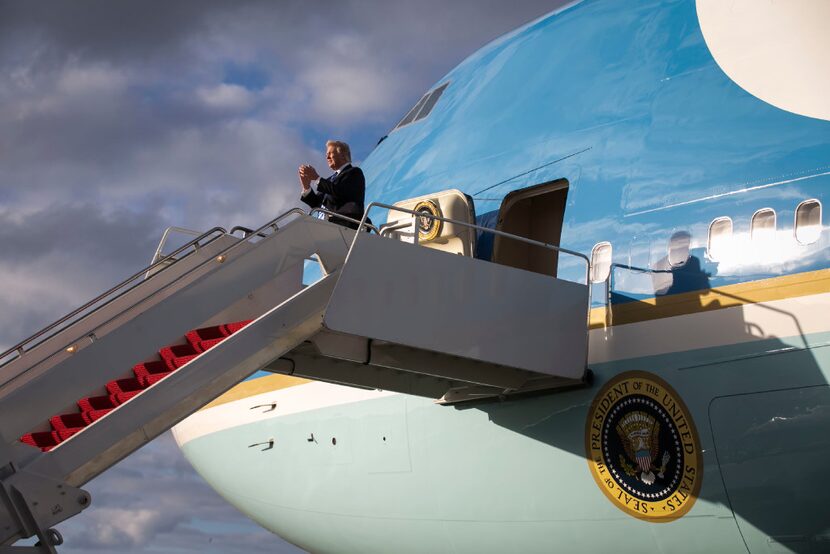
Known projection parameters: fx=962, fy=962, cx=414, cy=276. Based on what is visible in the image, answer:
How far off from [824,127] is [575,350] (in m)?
2.63

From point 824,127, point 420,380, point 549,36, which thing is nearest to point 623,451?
point 420,380

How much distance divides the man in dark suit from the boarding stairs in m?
0.48

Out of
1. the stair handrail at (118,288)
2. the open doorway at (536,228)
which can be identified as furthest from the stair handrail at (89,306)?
the open doorway at (536,228)

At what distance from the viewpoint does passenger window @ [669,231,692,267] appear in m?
7.88

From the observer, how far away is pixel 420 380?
900 centimetres

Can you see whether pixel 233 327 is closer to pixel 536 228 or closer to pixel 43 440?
pixel 43 440

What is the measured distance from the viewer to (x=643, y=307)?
8.10 m

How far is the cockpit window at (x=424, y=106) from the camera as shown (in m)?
12.6

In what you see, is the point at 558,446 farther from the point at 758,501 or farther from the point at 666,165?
the point at 666,165

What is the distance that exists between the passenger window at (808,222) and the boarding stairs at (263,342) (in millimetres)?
1838

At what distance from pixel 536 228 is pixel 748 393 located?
12.8 feet

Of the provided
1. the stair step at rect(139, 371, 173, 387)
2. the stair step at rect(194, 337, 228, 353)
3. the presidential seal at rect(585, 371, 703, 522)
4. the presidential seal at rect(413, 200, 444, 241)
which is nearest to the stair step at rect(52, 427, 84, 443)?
the stair step at rect(139, 371, 173, 387)

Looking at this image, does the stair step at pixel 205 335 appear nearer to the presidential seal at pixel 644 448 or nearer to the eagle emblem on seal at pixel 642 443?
the presidential seal at pixel 644 448

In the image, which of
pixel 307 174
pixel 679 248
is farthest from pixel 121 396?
pixel 679 248
